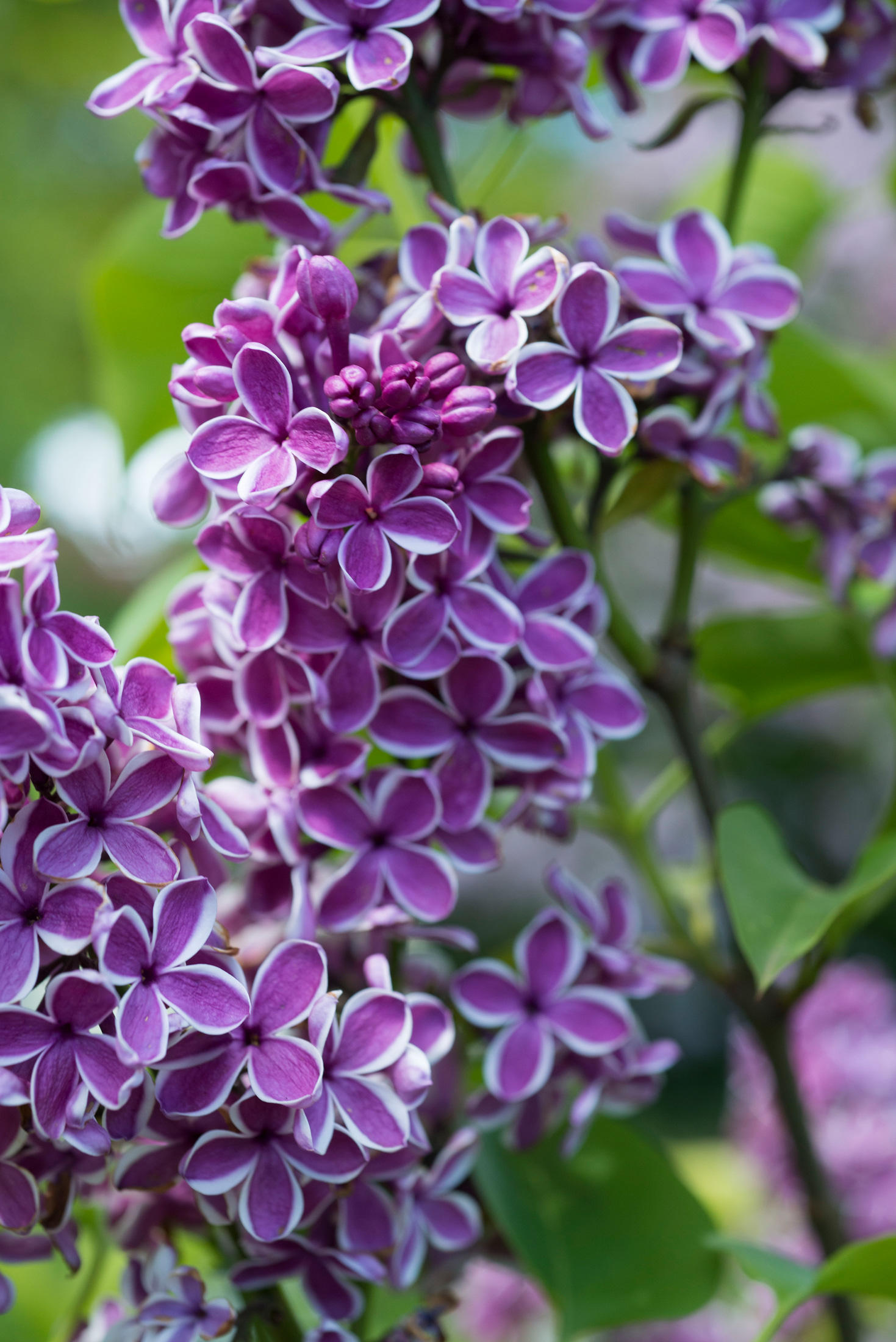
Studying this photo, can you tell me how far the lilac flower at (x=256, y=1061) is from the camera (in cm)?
30

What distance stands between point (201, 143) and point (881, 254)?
95.0 inches

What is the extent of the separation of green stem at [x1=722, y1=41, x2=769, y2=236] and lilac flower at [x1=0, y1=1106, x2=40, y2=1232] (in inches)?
15.9

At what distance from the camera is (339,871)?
367mm

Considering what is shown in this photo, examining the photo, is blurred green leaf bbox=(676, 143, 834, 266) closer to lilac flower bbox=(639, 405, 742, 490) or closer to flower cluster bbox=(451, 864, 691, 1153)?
lilac flower bbox=(639, 405, 742, 490)

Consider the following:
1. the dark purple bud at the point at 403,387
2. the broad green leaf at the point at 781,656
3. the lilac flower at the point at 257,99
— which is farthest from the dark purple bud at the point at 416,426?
the broad green leaf at the point at 781,656

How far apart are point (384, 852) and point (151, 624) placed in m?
0.18

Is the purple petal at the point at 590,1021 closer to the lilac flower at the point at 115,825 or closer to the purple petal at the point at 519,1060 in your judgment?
the purple petal at the point at 519,1060

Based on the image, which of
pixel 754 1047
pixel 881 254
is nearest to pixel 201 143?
pixel 754 1047

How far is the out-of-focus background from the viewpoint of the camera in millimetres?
633

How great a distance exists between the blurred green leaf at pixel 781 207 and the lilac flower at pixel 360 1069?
1.88 feet

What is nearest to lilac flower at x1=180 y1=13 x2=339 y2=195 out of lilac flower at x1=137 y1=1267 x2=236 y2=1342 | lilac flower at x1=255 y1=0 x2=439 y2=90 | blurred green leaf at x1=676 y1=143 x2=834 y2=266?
lilac flower at x1=255 y1=0 x2=439 y2=90

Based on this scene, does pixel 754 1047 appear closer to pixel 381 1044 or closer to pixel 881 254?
pixel 381 1044

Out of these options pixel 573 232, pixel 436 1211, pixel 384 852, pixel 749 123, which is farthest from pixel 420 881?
pixel 573 232

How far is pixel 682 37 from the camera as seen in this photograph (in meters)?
0.42
